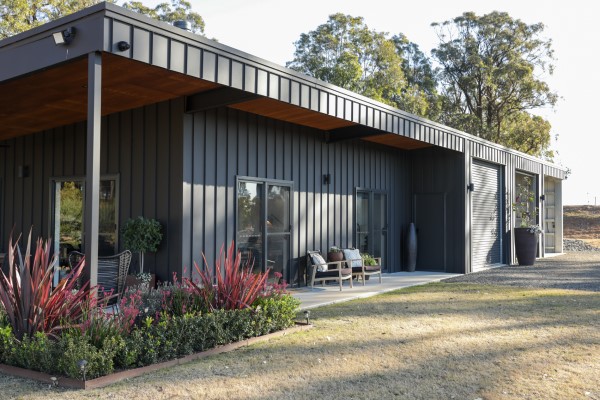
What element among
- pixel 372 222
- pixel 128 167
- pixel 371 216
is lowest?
pixel 372 222

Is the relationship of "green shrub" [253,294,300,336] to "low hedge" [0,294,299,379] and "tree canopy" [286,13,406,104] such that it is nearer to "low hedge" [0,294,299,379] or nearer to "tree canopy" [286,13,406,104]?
"low hedge" [0,294,299,379]

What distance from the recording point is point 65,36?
478 cm

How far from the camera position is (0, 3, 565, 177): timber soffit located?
15.4 ft

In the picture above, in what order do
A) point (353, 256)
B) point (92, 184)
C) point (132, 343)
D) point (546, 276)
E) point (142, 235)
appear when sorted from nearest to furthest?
point (132, 343)
point (92, 184)
point (142, 235)
point (353, 256)
point (546, 276)

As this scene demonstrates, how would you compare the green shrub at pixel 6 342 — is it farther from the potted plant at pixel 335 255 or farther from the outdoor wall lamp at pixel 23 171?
the potted plant at pixel 335 255

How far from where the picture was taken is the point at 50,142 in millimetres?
8516

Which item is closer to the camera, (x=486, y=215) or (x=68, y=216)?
(x=68, y=216)

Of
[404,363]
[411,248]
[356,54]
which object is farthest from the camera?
[356,54]

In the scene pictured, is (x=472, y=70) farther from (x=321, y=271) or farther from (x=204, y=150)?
(x=204, y=150)

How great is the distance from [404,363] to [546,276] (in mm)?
7541

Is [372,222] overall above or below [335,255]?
above

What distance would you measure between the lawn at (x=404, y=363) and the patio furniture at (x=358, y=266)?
7.04 feet

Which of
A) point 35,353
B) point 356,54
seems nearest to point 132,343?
point 35,353

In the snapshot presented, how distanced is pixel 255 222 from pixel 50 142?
3.44 metres
